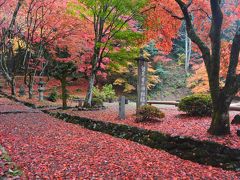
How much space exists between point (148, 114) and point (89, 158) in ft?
15.1

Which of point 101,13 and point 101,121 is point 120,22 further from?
point 101,121

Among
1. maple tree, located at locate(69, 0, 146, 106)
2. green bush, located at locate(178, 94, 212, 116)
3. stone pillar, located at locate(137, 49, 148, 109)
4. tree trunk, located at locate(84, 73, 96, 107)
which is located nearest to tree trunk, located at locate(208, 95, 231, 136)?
green bush, located at locate(178, 94, 212, 116)

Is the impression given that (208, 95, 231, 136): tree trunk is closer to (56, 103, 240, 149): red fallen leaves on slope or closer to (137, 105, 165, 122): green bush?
(56, 103, 240, 149): red fallen leaves on slope

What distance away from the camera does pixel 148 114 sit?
437 inches

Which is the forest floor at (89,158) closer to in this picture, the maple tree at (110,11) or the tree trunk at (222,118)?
the tree trunk at (222,118)

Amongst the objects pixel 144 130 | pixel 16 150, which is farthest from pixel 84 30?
pixel 16 150

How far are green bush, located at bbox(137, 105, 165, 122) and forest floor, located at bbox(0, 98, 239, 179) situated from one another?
183 centimetres

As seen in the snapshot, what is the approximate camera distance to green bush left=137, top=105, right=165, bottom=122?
1110cm

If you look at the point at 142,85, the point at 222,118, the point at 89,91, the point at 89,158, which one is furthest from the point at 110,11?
the point at 89,158

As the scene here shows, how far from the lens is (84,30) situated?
22.2 meters

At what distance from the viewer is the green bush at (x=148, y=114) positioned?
36.4 ft

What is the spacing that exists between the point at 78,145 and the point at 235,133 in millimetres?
4811

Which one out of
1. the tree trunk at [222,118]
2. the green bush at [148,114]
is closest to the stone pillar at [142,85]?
the green bush at [148,114]

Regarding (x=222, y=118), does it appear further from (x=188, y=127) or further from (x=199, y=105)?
(x=199, y=105)
